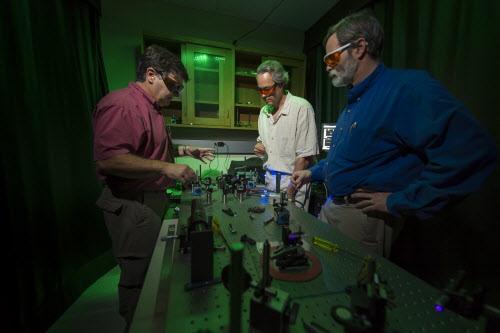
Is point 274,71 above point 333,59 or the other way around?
above

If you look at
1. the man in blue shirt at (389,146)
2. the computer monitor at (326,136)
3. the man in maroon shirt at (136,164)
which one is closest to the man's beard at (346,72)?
the man in blue shirt at (389,146)

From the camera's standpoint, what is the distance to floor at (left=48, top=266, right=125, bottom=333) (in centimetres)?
144

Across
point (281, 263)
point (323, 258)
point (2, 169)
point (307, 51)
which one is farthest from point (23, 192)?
point (307, 51)

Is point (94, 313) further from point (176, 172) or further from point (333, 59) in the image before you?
point (333, 59)

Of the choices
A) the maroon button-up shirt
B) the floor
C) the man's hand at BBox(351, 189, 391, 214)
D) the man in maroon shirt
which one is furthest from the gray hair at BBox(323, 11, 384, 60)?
the floor

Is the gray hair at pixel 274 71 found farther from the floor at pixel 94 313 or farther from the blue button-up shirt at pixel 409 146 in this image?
the floor at pixel 94 313

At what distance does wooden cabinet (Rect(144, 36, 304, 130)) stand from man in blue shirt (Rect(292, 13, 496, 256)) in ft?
5.26

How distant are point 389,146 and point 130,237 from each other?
1.25 meters

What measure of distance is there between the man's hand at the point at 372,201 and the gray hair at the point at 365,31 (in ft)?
2.08

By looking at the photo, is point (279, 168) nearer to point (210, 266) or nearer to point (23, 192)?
point (210, 266)

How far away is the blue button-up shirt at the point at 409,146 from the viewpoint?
699 mm

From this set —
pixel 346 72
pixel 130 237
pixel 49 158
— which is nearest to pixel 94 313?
pixel 130 237

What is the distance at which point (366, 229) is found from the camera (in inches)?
38.3

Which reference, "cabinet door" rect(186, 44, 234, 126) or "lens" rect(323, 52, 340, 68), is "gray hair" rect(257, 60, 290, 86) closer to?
"lens" rect(323, 52, 340, 68)
